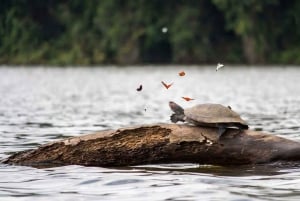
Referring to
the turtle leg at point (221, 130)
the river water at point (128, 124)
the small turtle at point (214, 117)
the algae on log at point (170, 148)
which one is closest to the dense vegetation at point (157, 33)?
the river water at point (128, 124)

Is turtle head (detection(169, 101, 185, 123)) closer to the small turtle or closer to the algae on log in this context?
the small turtle

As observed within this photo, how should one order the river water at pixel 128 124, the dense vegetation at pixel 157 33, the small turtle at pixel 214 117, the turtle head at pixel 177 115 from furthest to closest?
the dense vegetation at pixel 157 33 → the turtle head at pixel 177 115 → the small turtle at pixel 214 117 → the river water at pixel 128 124

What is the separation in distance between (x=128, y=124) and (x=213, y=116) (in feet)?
30.3

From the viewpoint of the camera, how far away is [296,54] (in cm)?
8106

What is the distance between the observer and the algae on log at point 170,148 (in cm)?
1323

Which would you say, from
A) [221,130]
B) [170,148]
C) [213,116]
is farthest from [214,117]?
[170,148]

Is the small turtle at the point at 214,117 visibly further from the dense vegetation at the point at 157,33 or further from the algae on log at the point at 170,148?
the dense vegetation at the point at 157,33

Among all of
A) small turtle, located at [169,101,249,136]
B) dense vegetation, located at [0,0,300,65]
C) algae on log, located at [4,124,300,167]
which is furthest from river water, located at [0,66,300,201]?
dense vegetation, located at [0,0,300,65]

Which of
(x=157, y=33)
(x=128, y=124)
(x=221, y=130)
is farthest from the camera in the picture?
(x=157, y=33)

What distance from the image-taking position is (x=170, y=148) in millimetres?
13344

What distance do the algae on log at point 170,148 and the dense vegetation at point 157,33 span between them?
6578 cm

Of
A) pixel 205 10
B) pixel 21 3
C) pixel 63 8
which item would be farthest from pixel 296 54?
pixel 21 3

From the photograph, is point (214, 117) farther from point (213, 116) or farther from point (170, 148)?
point (170, 148)

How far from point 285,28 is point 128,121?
203 ft
